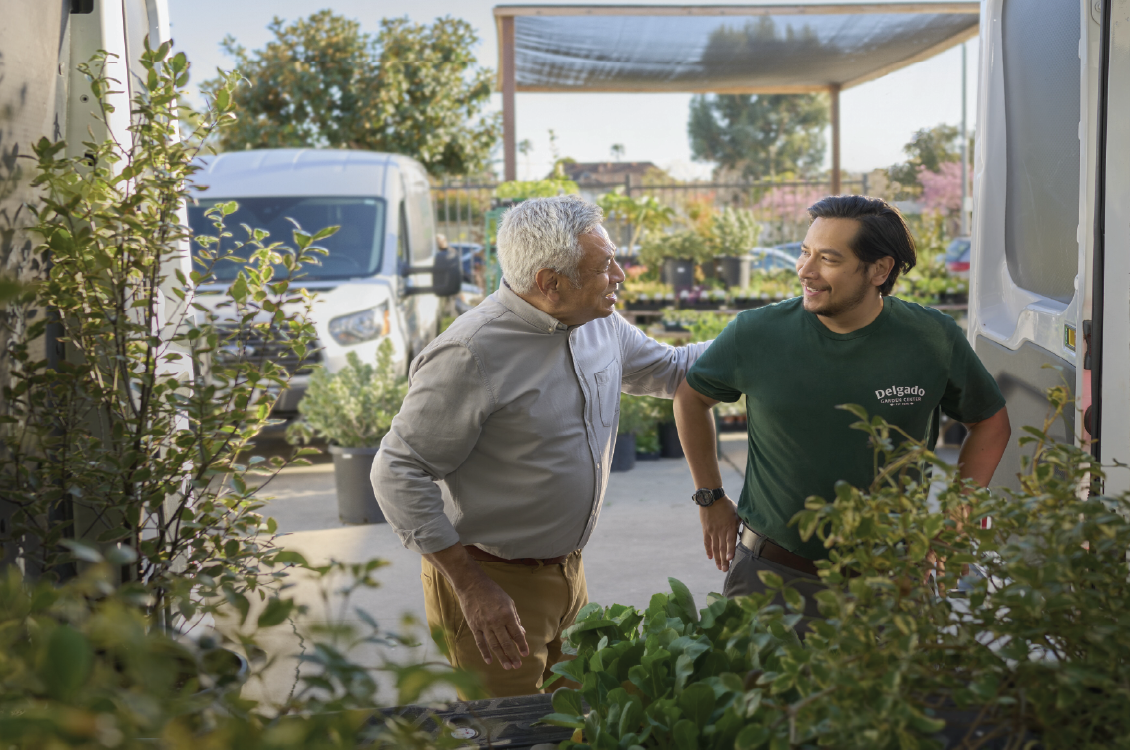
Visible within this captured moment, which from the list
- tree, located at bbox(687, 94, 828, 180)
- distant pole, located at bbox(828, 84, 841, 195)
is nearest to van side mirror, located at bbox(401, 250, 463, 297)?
distant pole, located at bbox(828, 84, 841, 195)

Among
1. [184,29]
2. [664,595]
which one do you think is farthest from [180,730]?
[184,29]

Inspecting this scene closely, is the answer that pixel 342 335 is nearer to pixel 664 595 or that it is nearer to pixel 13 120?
pixel 13 120

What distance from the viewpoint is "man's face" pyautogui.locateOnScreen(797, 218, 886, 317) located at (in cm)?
230

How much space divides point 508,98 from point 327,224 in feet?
6.18

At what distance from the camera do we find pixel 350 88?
1738 cm

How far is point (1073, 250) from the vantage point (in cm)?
262

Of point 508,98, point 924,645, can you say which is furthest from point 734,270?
point 924,645

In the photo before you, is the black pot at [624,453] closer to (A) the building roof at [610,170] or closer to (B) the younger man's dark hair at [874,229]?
(B) the younger man's dark hair at [874,229]

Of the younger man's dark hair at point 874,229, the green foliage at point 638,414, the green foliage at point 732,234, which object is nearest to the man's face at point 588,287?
the younger man's dark hair at point 874,229

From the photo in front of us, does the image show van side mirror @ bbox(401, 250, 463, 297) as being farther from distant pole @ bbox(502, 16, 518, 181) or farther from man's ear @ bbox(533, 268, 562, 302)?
man's ear @ bbox(533, 268, 562, 302)

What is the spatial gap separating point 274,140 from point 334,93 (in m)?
1.38

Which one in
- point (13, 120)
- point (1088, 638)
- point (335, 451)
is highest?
point (13, 120)

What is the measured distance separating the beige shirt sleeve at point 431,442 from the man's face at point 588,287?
0.28m

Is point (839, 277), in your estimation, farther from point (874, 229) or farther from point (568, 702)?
point (568, 702)
